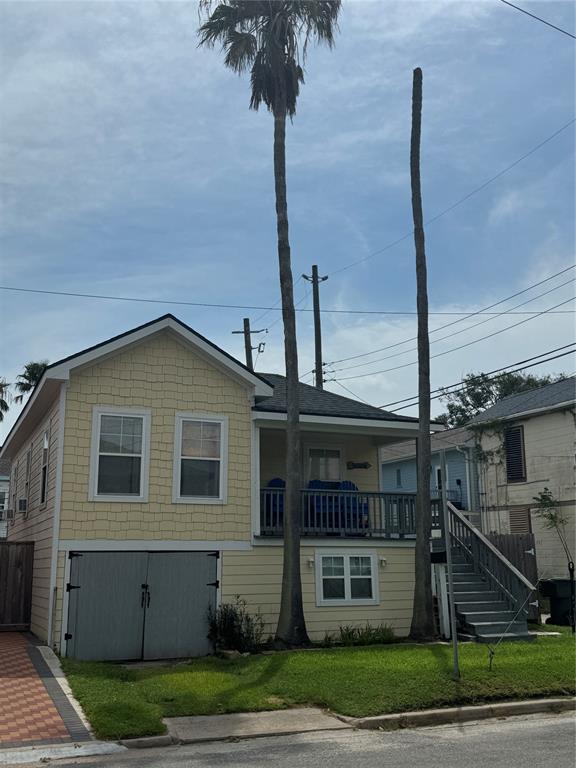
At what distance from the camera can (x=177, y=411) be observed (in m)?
15.1

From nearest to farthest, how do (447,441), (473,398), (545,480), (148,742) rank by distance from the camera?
(148,742) < (545,480) < (447,441) < (473,398)

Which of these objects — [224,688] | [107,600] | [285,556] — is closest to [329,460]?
[285,556]

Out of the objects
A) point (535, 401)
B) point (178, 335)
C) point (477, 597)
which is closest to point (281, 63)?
point (178, 335)

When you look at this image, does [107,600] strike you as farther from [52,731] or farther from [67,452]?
[52,731]

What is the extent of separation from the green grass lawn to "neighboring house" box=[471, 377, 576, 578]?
13204 millimetres

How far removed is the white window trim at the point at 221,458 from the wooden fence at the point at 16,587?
14.9 ft

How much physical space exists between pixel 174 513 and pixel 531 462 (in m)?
16.1

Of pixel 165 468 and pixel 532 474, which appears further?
pixel 532 474

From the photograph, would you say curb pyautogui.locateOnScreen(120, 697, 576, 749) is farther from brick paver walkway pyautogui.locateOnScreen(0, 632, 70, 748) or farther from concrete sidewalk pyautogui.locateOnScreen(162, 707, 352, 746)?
brick paver walkway pyautogui.locateOnScreen(0, 632, 70, 748)

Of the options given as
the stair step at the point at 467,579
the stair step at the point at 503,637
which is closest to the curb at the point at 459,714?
the stair step at the point at 503,637

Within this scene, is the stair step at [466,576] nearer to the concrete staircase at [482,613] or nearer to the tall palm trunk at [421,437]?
the concrete staircase at [482,613]

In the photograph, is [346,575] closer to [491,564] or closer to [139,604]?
[491,564]

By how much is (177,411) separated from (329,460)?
5231mm

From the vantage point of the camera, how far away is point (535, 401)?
2783cm
